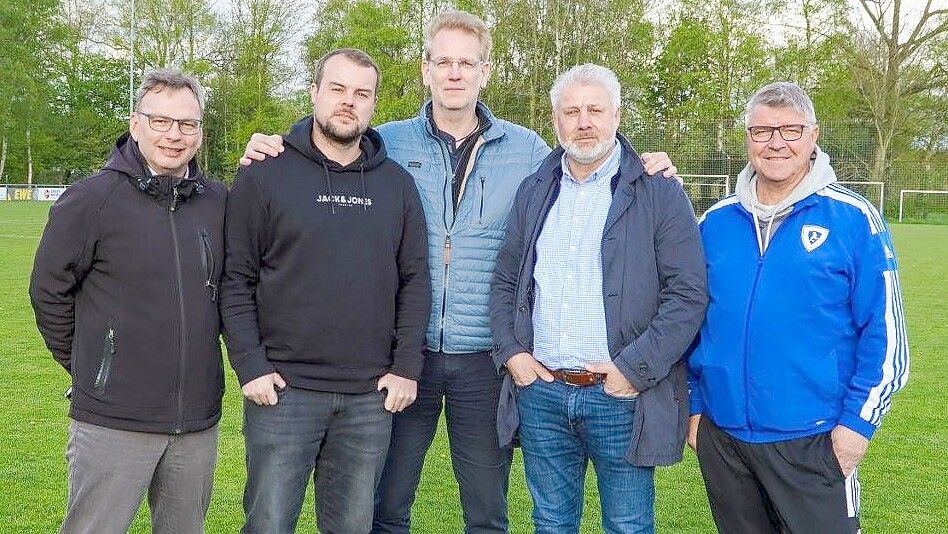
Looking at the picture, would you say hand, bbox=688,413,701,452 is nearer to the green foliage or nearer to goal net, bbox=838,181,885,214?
the green foliage

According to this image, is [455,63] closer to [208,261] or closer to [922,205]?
[208,261]

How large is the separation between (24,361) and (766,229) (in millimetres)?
7369

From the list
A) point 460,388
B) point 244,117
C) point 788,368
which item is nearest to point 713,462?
point 788,368

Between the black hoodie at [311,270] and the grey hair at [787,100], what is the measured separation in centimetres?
140

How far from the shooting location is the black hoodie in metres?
3.12

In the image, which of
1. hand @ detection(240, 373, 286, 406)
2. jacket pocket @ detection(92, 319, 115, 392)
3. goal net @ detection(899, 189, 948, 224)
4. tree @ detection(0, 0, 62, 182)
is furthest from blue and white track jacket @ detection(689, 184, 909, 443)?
tree @ detection(0, 0, 62, 182)

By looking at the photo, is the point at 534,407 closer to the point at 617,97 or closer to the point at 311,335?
the point at 311,335

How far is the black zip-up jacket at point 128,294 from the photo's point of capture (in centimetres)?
285

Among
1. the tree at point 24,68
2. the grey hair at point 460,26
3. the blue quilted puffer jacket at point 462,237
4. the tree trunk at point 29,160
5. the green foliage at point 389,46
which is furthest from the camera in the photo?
the tree trunk at point 29,160

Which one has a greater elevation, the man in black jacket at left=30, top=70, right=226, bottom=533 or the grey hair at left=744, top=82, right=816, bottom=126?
the grey hair at left=744, top=82, right=816, bottom=126

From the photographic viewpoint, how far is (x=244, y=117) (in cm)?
3988

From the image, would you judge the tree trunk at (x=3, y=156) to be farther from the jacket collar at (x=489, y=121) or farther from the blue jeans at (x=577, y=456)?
the blue jeans at (x=577, y=456)

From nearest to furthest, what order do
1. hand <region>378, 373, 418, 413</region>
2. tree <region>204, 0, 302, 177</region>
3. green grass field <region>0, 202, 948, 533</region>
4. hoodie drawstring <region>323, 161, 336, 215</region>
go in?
hoodie drawstring <region>323, 161, 336, 215</region> → hand <region>378, 373, 418, 413</region> → green grass field <region>0, 202, 948, 533</region> → tree <region>204, 0, 302, 177</region>

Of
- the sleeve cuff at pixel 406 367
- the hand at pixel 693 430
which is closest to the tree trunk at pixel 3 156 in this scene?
the sleeve cuff at pixel 406 367
